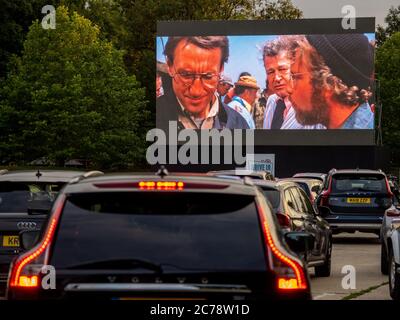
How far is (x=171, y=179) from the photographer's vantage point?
276 inches

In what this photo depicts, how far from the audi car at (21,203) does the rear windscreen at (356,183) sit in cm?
1320

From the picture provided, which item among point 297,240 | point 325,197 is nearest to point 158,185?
point 297,240

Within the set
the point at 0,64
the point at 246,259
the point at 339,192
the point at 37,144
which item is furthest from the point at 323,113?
the point at 246,259

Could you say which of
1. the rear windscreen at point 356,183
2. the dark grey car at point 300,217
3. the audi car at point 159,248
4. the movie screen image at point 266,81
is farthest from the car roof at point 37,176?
the movie screen image at point 266,81

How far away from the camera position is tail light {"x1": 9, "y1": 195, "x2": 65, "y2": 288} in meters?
6.60

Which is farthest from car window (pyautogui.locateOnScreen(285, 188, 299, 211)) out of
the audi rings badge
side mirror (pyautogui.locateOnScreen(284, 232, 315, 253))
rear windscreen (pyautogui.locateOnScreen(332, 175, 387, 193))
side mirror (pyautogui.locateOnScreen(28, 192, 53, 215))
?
rear windscreen (pyautogui.locateOnScreen(332, 175, 387, 193))

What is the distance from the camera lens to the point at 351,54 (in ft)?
A: 213

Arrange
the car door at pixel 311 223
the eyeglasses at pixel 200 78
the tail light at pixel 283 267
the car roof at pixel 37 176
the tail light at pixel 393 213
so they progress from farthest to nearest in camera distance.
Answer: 1. the eyeglasses at pixel 200 78
2. the car door at pixel 311 223
3. the tail light at pixel 393 213
4. the car roof at pixel 37 176
5. the tail light at pixel 283 267

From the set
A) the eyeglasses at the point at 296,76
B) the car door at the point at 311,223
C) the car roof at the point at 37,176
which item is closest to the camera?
the car roof at the point at 37,176

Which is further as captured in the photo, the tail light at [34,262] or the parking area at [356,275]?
the parking area at [356,275]

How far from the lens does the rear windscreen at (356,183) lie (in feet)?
89.0

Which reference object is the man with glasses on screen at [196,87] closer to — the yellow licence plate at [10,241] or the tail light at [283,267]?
the yellow licence plate at [10,241]

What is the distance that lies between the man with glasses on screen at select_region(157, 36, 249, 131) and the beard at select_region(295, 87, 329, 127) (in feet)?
9.59
